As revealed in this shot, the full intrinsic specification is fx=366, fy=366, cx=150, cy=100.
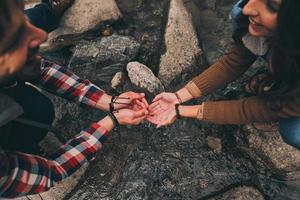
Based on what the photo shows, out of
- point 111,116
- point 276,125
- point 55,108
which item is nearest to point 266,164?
point 276,125

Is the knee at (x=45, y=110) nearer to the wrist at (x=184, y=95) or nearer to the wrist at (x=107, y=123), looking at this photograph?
the wrist at (x=107, y=123)

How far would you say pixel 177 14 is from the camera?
4.04 metres

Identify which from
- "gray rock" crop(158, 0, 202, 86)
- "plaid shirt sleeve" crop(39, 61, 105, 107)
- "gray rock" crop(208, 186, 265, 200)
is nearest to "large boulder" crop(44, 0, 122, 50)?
"gray rock" crop(158, 0, 202, 86)

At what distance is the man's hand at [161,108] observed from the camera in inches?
122

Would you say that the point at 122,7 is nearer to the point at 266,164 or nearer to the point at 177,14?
the point at 177,14

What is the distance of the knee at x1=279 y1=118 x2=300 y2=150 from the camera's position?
2.85 m

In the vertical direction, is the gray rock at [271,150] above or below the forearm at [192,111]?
below

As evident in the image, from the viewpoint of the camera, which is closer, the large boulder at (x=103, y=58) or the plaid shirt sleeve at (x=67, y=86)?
the plaid shirt sleeve at (x=67, y=86)

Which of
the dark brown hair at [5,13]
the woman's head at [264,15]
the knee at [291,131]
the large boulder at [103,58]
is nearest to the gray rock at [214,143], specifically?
the knee at [291,131]

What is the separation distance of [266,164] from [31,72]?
7.07ft

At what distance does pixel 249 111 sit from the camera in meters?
2.77

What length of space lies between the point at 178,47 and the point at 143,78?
0.63 m

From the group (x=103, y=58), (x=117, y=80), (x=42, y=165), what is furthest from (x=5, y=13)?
(x=103, y=58)

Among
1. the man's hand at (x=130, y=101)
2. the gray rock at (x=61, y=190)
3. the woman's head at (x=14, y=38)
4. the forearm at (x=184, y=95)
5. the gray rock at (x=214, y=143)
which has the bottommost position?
the gray rock at (x=61, y=190)
